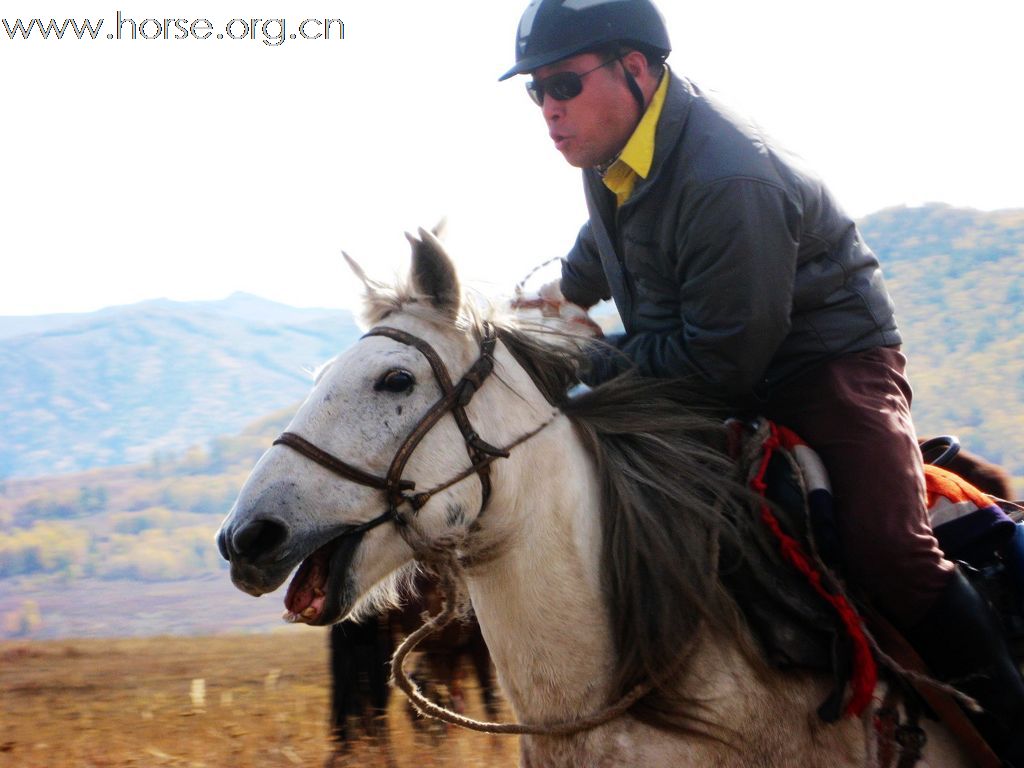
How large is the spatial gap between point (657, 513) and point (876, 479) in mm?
628

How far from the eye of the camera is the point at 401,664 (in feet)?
11.0

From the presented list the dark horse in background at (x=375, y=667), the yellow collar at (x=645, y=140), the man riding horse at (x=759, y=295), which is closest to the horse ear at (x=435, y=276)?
the man riding horse at (x=759, y=295)

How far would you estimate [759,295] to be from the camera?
3086 mm

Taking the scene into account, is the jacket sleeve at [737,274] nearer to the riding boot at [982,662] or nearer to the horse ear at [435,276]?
the horse ear at [435,276]

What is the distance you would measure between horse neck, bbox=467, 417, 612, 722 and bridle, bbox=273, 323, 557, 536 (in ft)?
0.30

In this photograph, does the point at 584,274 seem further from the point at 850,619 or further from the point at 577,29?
the point at 850,619

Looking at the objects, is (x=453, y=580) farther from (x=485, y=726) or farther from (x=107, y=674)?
(x=107, y=674)

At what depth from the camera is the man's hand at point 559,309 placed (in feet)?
11.8

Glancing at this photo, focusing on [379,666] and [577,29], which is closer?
[577,29]

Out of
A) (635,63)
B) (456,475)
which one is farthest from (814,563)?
(635,63)

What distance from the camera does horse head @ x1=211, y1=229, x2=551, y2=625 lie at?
272 cm

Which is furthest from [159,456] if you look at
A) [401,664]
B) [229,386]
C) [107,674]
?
[401,664]

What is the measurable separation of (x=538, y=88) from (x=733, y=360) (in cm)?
106

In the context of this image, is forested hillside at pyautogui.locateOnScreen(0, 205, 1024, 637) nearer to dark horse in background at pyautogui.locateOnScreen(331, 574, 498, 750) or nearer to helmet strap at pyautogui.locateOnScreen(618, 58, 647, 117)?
dark horse in background at pyautogui.locateOnScreen(331, 574, 498, 750)
